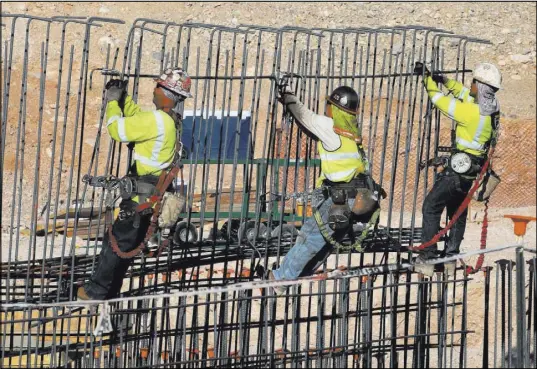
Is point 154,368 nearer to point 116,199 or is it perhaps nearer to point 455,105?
point 116,199

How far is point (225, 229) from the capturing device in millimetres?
16750

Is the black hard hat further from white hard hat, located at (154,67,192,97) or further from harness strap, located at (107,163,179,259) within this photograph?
harness strap, located at (107,163,179,259)

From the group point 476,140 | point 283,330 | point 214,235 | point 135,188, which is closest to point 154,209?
point 135,188

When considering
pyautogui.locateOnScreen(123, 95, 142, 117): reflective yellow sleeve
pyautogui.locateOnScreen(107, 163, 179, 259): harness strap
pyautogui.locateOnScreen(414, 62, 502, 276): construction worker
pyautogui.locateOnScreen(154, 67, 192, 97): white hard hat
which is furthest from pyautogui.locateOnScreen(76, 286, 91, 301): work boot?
pyautogui.locateOnScreen(414, 62, 502, 276): construction worker

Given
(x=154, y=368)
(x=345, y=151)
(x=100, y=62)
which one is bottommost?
(x=154, y=368)

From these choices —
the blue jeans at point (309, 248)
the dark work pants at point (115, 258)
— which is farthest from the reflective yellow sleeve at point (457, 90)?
the dark work pants at point (115, 258)

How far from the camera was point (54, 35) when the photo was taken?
88.3 feet

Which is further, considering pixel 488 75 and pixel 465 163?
pixel 465 163

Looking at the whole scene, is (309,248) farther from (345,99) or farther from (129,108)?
(129,108)

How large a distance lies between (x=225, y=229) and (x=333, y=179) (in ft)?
20.5

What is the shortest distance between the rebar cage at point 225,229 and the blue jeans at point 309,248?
29cm

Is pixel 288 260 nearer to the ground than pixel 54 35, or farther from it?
nearer to the ground

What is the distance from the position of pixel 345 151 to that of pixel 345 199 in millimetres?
420

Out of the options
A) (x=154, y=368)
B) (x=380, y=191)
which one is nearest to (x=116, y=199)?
(x=154, y=368)
